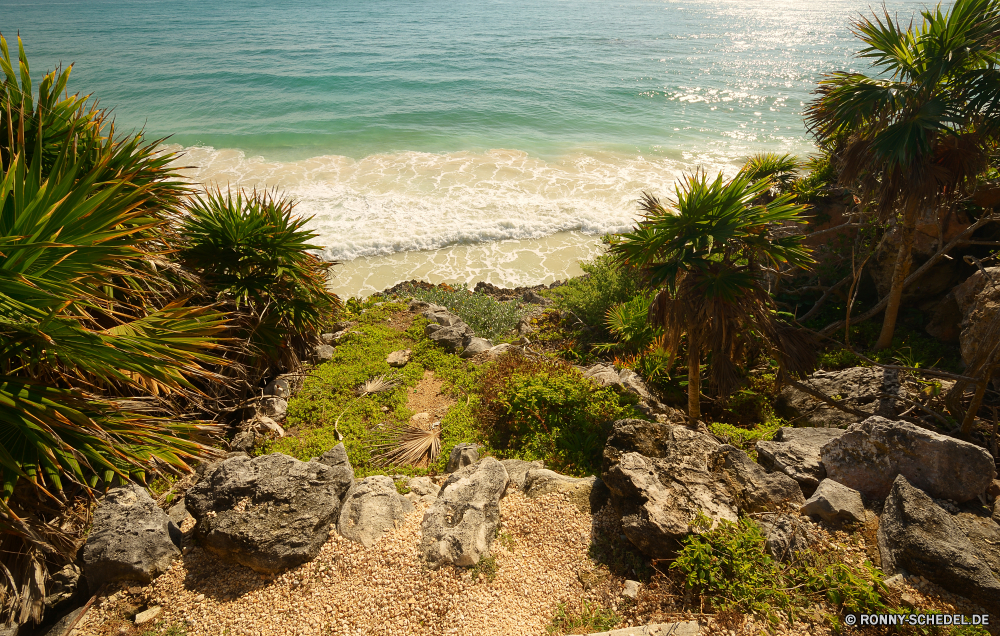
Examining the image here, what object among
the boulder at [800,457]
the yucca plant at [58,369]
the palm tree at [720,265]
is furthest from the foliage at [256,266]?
the boulder at [800,457]

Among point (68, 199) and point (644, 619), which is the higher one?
point (68, 199)

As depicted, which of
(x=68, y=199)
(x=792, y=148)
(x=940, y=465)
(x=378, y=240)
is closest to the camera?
(x=68, y=199)

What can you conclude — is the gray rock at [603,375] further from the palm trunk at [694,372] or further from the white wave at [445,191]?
the white wave at [445,191]

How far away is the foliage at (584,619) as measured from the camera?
138 inches

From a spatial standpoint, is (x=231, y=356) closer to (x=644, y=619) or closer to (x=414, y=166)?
(x=644, y=619)

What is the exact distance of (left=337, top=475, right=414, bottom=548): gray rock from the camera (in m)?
4.32

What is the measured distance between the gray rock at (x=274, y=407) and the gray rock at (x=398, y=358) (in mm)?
1829

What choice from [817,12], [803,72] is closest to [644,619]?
[803,72]

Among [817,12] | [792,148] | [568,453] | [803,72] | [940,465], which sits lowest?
[568,453]

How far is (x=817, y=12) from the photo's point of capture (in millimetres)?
64438

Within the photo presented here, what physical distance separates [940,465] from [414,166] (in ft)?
62.2

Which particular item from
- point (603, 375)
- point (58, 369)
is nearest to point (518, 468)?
point (603, 375)

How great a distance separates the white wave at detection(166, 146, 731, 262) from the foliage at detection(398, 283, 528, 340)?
4344 millimetres

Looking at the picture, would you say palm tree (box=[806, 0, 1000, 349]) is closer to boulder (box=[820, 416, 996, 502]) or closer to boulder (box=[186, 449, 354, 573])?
boulder (box=[820, 416, 996, 502])
